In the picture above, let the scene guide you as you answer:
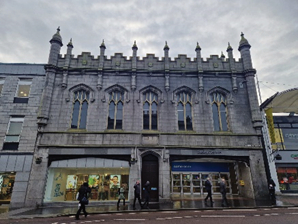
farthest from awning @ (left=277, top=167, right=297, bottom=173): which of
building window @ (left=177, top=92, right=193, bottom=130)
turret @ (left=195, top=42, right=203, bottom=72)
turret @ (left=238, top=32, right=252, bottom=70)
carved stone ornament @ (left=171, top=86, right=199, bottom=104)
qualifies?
turret @ (left=195, top=42, right=203, bottom=72)

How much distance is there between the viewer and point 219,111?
60.2 feet

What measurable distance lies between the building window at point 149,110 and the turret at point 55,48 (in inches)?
368

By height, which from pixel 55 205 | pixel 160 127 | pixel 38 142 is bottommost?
pixel 55 205

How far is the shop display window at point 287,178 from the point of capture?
764 inches

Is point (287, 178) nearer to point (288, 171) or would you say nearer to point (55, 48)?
point (288, 171)

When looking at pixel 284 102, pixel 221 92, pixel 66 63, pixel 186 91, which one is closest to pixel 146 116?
pixel 186 91

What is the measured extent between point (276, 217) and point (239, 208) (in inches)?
109

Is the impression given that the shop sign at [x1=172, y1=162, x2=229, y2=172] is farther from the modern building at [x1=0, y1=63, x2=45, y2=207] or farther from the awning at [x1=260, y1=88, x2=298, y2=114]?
the modern building at [x1=0, y1=63, x2=45, y2=207]

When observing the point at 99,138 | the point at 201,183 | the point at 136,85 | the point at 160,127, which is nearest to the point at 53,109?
the point at 99,138

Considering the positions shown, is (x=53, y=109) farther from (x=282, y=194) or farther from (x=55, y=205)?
(x=282, y=194)

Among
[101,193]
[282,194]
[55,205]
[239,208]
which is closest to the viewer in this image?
[239,208]

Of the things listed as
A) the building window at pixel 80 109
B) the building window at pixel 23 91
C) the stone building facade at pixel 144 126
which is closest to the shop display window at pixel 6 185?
the stone building facade at pixel 144 126

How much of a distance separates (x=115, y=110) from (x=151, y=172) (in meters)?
6.41

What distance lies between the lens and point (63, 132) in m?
16.5
